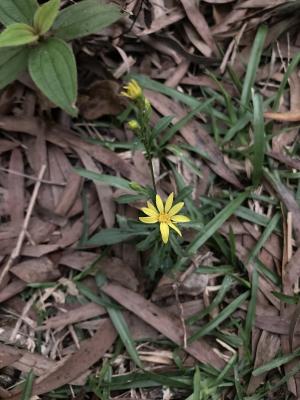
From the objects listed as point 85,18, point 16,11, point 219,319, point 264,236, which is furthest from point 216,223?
point 16,11

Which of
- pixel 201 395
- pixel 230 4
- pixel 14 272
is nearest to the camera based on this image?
pixel 201 395

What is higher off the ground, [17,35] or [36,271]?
[17,35]

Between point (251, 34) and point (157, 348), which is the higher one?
point (251, 34)

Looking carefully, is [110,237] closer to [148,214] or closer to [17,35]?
[148,214]

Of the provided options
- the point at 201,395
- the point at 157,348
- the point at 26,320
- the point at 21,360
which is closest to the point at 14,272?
the point at 26,320

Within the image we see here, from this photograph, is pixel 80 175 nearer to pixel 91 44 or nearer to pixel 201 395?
pixel 91 44

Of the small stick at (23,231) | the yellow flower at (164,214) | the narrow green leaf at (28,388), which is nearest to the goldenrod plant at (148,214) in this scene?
the yellow flower at (164,214)

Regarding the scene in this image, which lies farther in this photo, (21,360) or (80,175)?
(80,175)
